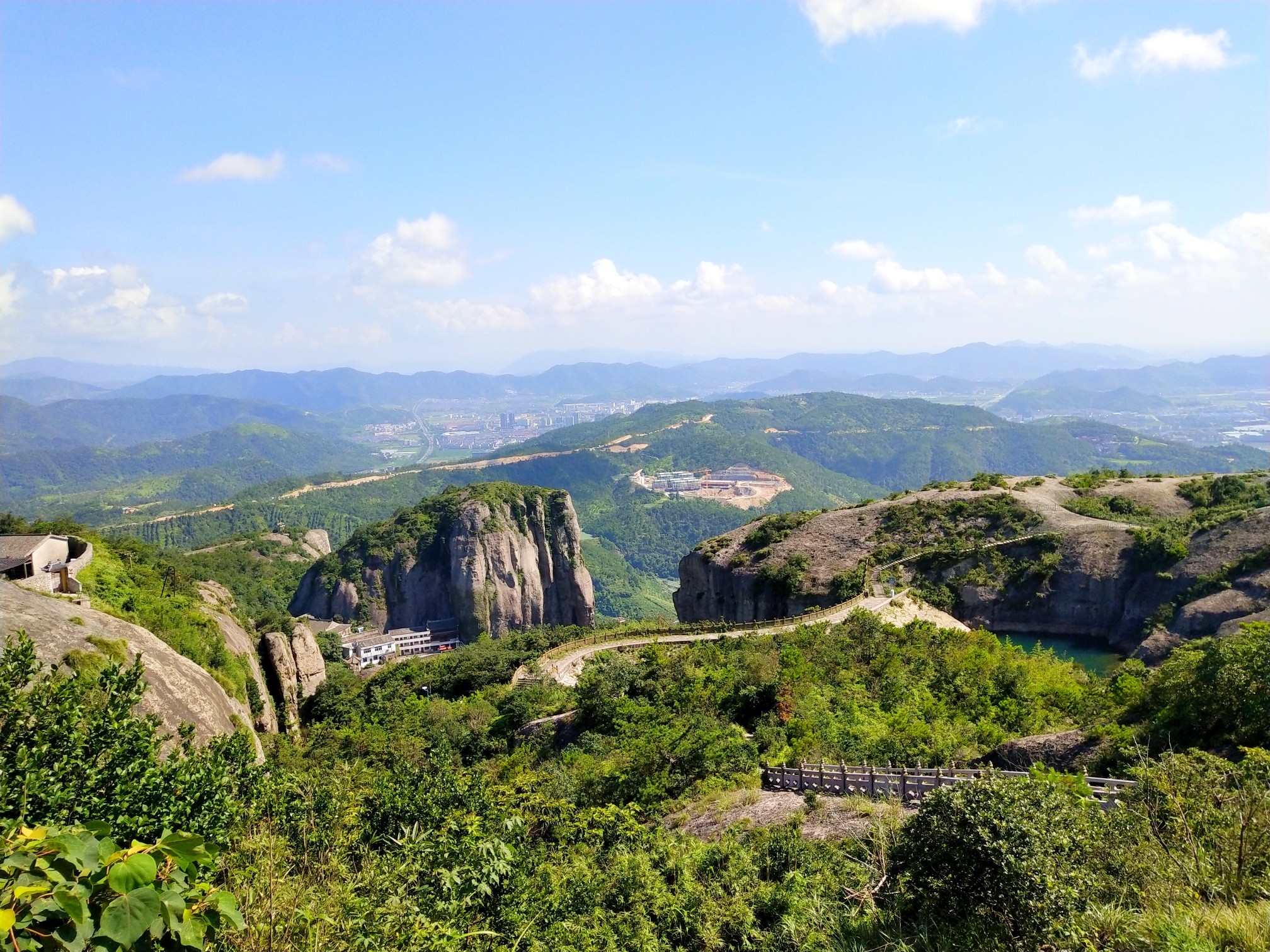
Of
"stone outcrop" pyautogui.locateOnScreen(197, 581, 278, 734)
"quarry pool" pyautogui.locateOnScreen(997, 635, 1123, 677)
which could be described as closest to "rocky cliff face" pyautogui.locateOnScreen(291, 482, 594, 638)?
"stone outcrop" pyautogui.locateOnScreen(197, 581, 278, 734)

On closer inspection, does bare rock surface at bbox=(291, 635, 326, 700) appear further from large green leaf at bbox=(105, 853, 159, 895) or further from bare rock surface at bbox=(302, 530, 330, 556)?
bare rock surface at bbox=(302, 530, 330, 556)

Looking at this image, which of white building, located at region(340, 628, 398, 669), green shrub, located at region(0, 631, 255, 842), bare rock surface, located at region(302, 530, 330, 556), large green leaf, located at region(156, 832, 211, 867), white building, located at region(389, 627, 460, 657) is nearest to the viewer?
large green leaf, located at region(156, 832, 211, 867)

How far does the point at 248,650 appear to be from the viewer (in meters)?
26.4

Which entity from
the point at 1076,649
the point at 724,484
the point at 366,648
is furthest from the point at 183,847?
the point at 724,484

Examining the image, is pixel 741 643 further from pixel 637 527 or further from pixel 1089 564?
pixel 637 527

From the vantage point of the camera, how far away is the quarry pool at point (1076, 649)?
27344mm

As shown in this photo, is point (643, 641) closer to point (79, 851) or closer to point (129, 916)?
point (79, 851)

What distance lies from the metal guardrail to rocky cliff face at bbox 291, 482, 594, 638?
180 feet

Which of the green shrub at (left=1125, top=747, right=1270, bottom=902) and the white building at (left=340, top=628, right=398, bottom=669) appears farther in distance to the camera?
the white building at (left=340, top=628, right=398, bottom=669)

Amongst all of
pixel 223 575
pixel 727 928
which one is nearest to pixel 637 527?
pixel 223 575

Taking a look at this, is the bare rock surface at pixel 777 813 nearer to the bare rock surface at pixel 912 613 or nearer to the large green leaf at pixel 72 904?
the large green leaf at pixel 72 904

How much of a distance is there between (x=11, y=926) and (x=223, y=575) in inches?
3280

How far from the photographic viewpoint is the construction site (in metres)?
161

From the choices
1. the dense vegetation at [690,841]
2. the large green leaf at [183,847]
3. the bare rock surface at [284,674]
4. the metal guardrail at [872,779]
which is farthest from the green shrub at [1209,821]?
the bare rock surface at [284,674]
